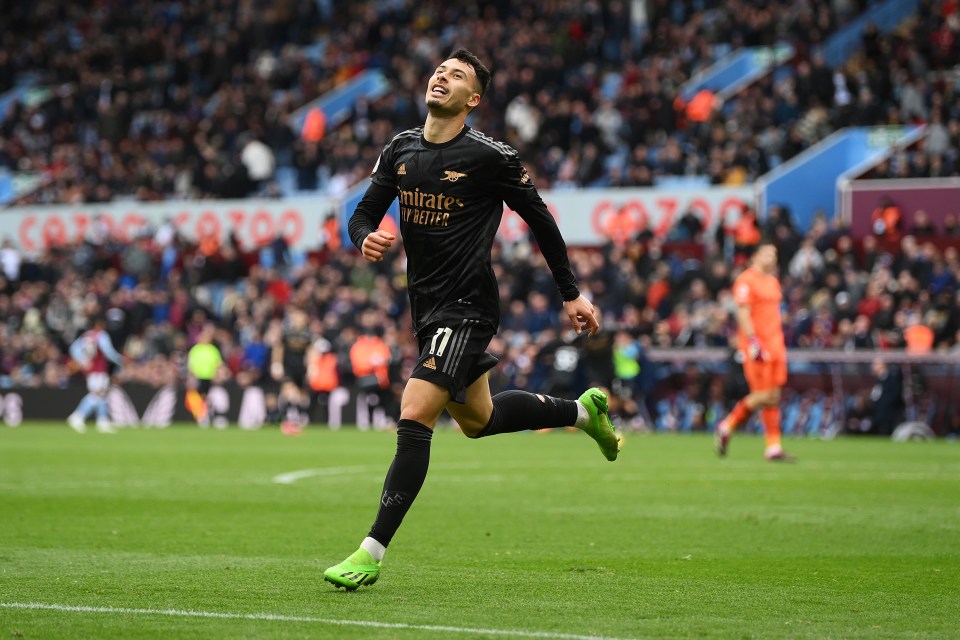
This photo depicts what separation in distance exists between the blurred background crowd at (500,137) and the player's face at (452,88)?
18.4 m

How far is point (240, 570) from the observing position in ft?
26.2

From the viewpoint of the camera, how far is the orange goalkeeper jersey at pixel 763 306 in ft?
56.1

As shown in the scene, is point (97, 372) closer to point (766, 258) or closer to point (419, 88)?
point (419, 88)

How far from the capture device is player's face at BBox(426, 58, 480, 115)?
7445mm

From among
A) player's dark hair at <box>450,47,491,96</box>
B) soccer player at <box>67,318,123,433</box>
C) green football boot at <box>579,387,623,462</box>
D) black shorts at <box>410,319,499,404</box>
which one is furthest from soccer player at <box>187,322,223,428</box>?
black shorts at <box>410,319,499,404</box>

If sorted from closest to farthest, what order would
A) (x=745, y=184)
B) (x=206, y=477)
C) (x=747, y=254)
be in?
(x=206, y=477) → (x=747, y=254) → (x=745, y=184)

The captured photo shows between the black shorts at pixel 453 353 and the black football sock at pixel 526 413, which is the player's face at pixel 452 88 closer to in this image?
the black shorts at pixel 453 353

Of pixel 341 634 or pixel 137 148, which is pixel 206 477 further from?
pixel 137 148

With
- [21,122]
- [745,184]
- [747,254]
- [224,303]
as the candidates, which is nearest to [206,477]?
[747,254]

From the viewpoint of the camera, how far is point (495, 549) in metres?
9.17

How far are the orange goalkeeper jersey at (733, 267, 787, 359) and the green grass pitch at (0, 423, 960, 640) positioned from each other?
137 cm

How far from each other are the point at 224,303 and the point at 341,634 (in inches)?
1127

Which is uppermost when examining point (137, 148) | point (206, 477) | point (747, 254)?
point (137, 148)

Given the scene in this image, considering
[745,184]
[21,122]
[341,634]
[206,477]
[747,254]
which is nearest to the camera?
[341,634]
